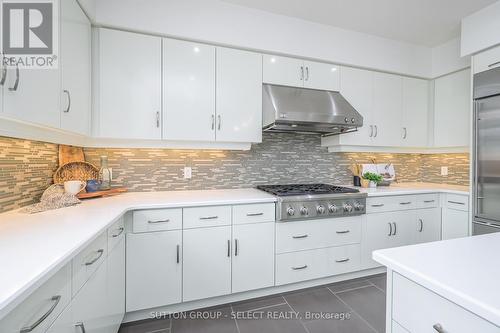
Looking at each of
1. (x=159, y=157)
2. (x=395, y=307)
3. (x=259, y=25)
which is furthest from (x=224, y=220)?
(x=259, y=25)

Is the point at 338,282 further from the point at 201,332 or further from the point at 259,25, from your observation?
the point at 259,25

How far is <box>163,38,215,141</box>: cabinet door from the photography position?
203 centimetres

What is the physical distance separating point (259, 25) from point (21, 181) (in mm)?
2269

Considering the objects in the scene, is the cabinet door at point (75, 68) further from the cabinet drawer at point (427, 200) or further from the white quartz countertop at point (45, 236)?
the cabinet drawer at point (427, 200)

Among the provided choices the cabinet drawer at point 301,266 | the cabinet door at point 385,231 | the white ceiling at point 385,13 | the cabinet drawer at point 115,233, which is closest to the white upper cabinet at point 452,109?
the white ceiling at point 385,13

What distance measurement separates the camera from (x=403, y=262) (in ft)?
2.52

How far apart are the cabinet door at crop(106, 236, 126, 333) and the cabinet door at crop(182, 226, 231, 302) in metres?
0.43

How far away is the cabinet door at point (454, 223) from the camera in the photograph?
2.45 m

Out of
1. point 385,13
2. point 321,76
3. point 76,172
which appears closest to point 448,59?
point 385,13

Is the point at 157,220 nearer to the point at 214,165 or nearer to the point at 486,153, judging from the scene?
the point at 214,165

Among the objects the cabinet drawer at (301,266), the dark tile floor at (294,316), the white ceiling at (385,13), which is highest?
the white ceiling at (385,13)

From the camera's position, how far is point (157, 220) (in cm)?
174

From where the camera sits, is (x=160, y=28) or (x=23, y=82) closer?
(x=23, y=82)

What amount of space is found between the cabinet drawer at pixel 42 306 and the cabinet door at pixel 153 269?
0.83m
